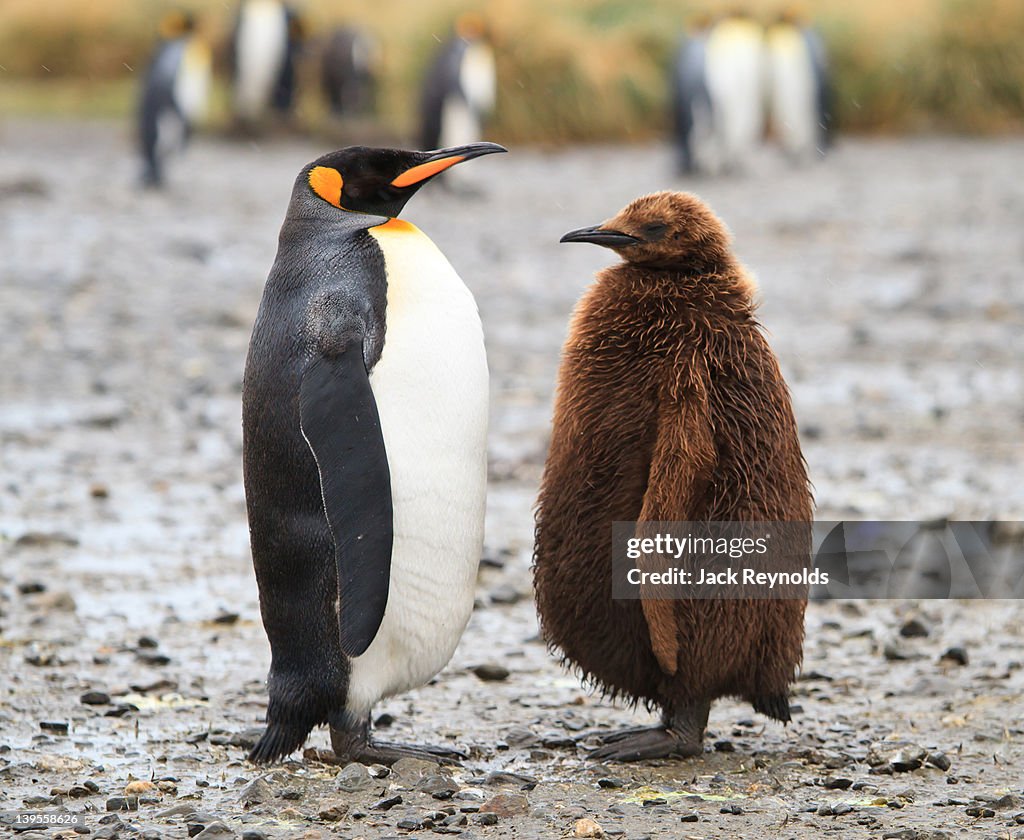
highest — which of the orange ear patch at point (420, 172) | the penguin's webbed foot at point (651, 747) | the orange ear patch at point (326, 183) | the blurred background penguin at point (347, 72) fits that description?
the blurred background penguin at point (347, 72)

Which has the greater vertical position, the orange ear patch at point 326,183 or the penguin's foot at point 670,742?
the orange ear patch at point 326,183

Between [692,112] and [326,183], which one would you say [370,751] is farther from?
[692,112]

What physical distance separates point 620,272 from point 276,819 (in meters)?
1.40

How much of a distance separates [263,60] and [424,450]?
1720cm

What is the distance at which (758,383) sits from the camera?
11.3ft

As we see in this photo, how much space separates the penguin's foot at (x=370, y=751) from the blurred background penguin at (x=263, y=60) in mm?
16800

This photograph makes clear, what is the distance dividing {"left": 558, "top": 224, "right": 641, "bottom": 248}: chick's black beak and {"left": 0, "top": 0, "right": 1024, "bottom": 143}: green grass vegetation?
15901 mm

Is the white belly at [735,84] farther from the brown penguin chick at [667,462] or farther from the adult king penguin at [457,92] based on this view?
the brown penguin chick at [667,462]

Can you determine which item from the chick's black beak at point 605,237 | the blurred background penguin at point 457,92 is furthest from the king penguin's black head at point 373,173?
the blurred background penguin at point 457,92

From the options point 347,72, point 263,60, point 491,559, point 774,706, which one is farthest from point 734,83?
point 774,706

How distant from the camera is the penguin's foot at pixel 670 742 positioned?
3.50 meters

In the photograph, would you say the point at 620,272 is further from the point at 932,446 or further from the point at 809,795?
the point at 932,446

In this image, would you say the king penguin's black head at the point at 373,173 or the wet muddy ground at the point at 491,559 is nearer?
the wet muddy ground at the point at 491,559

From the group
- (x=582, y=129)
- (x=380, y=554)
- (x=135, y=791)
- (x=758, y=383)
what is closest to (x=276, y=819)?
(x=135, y=791)
